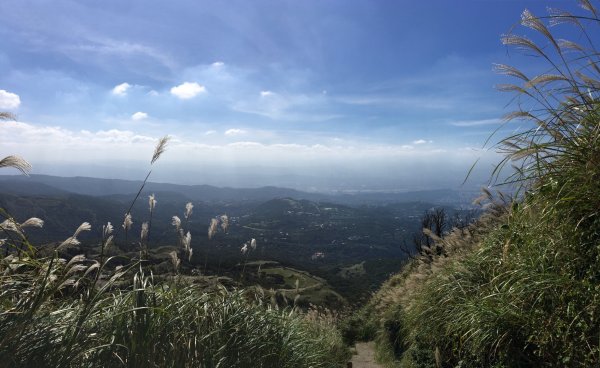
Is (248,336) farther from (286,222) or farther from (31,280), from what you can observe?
(286,222)

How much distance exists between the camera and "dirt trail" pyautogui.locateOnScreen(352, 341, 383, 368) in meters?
7.48

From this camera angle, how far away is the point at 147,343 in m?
2.62

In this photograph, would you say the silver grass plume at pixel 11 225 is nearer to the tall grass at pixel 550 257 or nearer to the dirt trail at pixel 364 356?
the tall grass at pixel 550 257

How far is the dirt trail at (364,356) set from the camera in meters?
7.48

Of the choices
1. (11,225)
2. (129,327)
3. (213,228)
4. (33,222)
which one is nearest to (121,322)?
(129,327)

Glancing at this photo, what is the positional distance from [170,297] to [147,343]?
75cm

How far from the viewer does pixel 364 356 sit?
8.38 meters

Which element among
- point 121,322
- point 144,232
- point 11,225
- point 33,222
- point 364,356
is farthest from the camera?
point 364,356

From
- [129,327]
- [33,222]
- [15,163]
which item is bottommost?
[129,327]

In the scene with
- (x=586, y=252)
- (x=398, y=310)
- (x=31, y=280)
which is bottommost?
(x=398, y=310)

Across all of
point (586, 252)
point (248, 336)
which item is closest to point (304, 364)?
point (248, 336)

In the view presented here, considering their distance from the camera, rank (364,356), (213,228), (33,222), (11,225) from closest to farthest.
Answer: (11,225)
(33,222)
(213,228)
(364,356)

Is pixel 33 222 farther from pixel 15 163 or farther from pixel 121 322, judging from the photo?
pixel 121 322

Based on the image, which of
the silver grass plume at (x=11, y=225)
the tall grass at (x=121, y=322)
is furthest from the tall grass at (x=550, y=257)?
the silver grass plume at (x=11, y=225)
